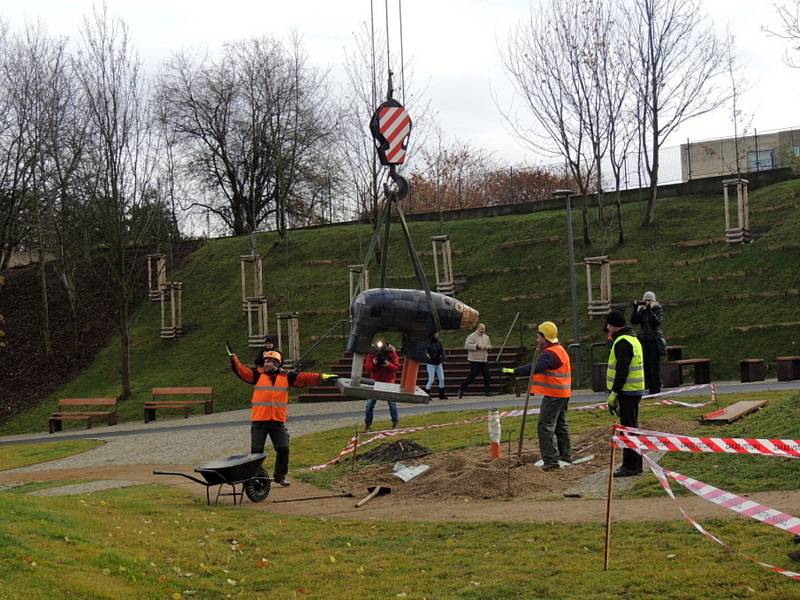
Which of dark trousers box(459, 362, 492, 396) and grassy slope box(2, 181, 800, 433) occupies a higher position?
grassy slope box(2, 181, 800, 433)

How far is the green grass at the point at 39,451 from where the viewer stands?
73.4 feet

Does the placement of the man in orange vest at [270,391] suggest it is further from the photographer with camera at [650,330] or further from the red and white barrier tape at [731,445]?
the photographer with camera at [650,330]

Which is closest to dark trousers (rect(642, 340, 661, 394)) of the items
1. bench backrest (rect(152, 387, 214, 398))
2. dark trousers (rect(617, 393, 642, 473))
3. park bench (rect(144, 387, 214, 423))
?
dark trousers (rect(617, 393, 642, 473))

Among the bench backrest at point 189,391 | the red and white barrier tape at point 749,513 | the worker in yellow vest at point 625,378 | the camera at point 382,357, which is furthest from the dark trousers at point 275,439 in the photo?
the bench backrest at point 189,391

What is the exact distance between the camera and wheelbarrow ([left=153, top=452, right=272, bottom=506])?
12500mm

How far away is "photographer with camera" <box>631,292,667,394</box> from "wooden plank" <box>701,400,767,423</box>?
2.61 metres

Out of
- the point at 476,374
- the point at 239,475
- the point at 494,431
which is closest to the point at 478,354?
the point at 476,374

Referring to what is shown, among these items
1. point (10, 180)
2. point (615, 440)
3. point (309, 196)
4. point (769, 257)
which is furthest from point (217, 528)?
point (309, 196)

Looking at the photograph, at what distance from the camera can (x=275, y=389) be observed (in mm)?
13969

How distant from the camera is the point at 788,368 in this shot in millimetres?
22547

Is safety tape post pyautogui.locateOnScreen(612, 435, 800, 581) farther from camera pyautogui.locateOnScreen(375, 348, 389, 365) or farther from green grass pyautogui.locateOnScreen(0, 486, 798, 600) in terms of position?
camera pyautogui.locateOnScreen(375, 348, 389, 365)

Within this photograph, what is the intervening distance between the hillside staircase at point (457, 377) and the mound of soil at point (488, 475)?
12.1 meters

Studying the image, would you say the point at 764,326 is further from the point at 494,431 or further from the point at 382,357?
the point at 494,431

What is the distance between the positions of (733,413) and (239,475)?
7.76 m
